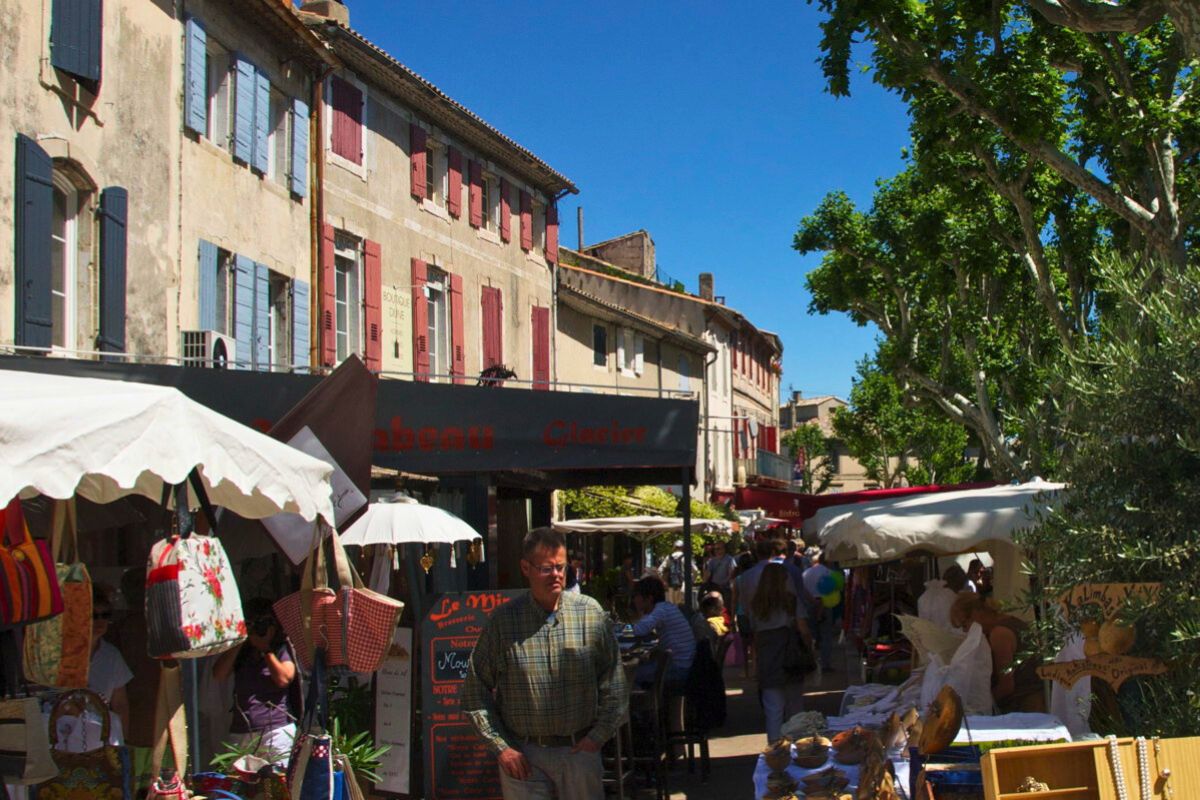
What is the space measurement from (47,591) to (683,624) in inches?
226

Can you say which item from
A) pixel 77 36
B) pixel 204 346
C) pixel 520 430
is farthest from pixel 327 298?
pixel 520 430

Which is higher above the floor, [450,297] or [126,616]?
[450,297]

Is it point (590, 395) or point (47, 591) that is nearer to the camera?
point (47, 591)

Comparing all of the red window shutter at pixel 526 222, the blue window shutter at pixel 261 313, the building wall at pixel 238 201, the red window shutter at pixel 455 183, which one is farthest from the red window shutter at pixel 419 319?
the red window shutter at pixel 526 222

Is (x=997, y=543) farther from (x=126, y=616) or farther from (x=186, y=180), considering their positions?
(x=186, y=180)

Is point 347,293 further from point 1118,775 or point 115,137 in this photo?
point 1118,775

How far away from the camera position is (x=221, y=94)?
16.3 m

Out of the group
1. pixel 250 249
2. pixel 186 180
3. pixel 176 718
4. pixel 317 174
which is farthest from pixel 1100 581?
pixel 317 174

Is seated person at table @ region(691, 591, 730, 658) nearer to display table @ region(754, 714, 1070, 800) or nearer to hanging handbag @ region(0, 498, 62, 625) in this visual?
display table @ region(754, 714, 1070, 800)

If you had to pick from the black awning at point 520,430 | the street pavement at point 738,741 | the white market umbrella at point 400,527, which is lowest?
the street pavement at point 738,741

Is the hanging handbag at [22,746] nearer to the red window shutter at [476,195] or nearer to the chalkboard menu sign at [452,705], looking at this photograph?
the chalkboard menu sign at [452,705]

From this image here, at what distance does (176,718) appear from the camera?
19.9ft

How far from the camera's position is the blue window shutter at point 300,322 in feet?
57.3

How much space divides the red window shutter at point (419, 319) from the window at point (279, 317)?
3.87 meters
